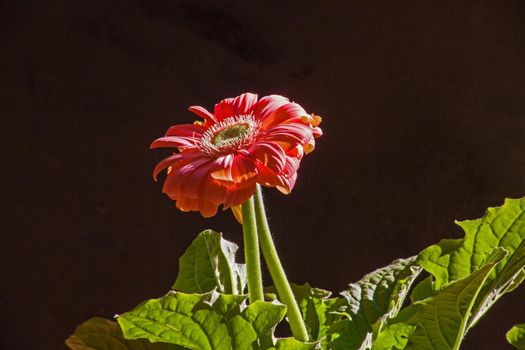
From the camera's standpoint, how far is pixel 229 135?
0.53 meters

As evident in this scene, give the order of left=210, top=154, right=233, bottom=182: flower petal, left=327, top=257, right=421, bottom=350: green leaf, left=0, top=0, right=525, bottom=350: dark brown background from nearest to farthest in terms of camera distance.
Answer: left=210, top=154, right=233, bottom=182: flower petal
left=327, top=257, right=421, bottom=350: green leaf
left=0, top=0, right=525, bottom=350: dark brown background

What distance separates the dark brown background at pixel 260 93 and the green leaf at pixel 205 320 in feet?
2.51

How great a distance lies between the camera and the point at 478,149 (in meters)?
1.22

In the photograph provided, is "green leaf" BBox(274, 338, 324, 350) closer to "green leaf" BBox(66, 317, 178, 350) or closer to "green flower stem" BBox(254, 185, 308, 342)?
"green flower stem" BBox(254, 185, 308, 342)

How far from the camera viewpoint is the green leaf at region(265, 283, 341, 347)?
64 cm

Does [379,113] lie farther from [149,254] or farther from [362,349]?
[362,349]

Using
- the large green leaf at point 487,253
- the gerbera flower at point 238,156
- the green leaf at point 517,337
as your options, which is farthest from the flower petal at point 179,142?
the green leaf at point 517,337

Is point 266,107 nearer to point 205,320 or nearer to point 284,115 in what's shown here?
point 284,115

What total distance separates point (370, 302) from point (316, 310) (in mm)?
48

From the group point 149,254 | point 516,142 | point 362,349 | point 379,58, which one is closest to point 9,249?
point 149,254

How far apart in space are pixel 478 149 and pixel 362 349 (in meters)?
0.77

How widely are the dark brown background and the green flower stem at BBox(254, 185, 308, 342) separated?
73 cm

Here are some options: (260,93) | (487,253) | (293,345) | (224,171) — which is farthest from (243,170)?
(260,93)

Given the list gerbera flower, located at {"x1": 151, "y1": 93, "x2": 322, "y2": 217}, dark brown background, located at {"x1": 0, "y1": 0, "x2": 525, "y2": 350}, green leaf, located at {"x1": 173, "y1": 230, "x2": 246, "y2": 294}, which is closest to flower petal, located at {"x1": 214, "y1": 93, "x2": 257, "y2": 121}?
gerbera flower, located at {"x1": 151, "y1": 93, "x2": 322, "y2": 217}
